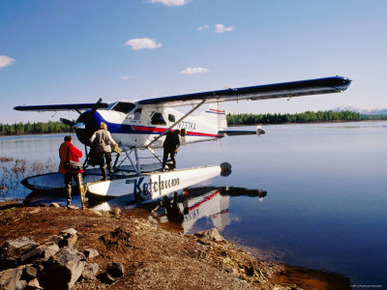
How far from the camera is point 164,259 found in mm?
3232

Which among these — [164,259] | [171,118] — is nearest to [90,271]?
[164,259]

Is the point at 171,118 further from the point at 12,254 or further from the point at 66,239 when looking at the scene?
the point at 12,254

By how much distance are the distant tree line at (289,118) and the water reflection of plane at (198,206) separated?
324 ft

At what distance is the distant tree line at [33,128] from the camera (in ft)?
277

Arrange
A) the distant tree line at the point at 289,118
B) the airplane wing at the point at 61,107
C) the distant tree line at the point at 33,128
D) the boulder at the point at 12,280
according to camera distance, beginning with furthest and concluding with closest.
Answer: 1. the distant tree line at the point at 289,118
2. the distant tree line at the point at 33,128
3. the airplane wing at the point at 61,107
4. the boulder at the point at 12,280

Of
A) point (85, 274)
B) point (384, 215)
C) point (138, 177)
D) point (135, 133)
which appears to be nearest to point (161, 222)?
point (138, 177)

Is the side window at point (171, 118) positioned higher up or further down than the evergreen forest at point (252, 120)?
further down

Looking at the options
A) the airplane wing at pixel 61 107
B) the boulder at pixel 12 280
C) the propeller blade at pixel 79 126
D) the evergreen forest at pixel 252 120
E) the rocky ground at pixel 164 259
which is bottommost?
the rocky ground at pixel 164 259

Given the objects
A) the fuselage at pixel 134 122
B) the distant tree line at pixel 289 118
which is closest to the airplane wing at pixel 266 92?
the fuselage at pixel 134 122

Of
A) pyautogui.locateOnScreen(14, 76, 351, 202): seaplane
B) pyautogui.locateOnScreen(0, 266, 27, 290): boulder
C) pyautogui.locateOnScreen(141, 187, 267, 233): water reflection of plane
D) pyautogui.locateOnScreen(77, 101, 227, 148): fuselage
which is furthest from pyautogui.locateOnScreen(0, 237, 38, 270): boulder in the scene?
pyautogui.locateOnScreen(77, 101, 227, 148): fuselage

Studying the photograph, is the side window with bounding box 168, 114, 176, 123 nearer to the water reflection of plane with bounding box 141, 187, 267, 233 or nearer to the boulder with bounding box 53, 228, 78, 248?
the water reflection of plane with bounding box 141, 187, 267, 233

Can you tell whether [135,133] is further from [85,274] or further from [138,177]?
[85,274]

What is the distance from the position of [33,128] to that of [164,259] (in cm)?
9955

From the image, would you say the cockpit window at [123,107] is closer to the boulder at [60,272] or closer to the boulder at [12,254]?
the boulder at [12,254]
